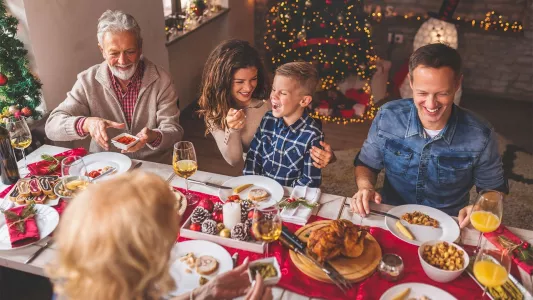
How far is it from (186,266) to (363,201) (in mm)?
748

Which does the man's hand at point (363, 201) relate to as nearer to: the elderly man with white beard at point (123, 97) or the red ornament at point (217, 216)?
the red ornament at point (217, 216)

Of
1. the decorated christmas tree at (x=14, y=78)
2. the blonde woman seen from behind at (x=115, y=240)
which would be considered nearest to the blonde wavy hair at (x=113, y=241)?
the blonde woman seen from behind at (x=115, y=240)

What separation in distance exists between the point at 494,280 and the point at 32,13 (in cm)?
268

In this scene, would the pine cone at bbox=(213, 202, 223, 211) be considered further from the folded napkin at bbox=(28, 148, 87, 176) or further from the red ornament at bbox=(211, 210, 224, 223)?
the folded napkin at bbox=(28, 148, 87, 176)

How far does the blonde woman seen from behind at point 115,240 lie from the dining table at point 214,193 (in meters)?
0.57

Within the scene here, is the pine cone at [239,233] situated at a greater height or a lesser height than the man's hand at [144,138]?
lesser

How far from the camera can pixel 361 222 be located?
6.00 feet

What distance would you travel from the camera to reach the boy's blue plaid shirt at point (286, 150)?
7.33 feet

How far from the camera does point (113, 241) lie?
3.14 ft

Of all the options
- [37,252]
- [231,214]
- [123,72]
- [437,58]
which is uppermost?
[437,58]

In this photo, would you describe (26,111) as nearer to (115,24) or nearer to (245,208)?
(115,24)

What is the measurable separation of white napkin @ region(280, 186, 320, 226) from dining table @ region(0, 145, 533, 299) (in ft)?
0.11

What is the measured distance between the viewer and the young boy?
2178 mm

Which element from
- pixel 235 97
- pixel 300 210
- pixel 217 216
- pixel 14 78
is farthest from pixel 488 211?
pixel 14 78
